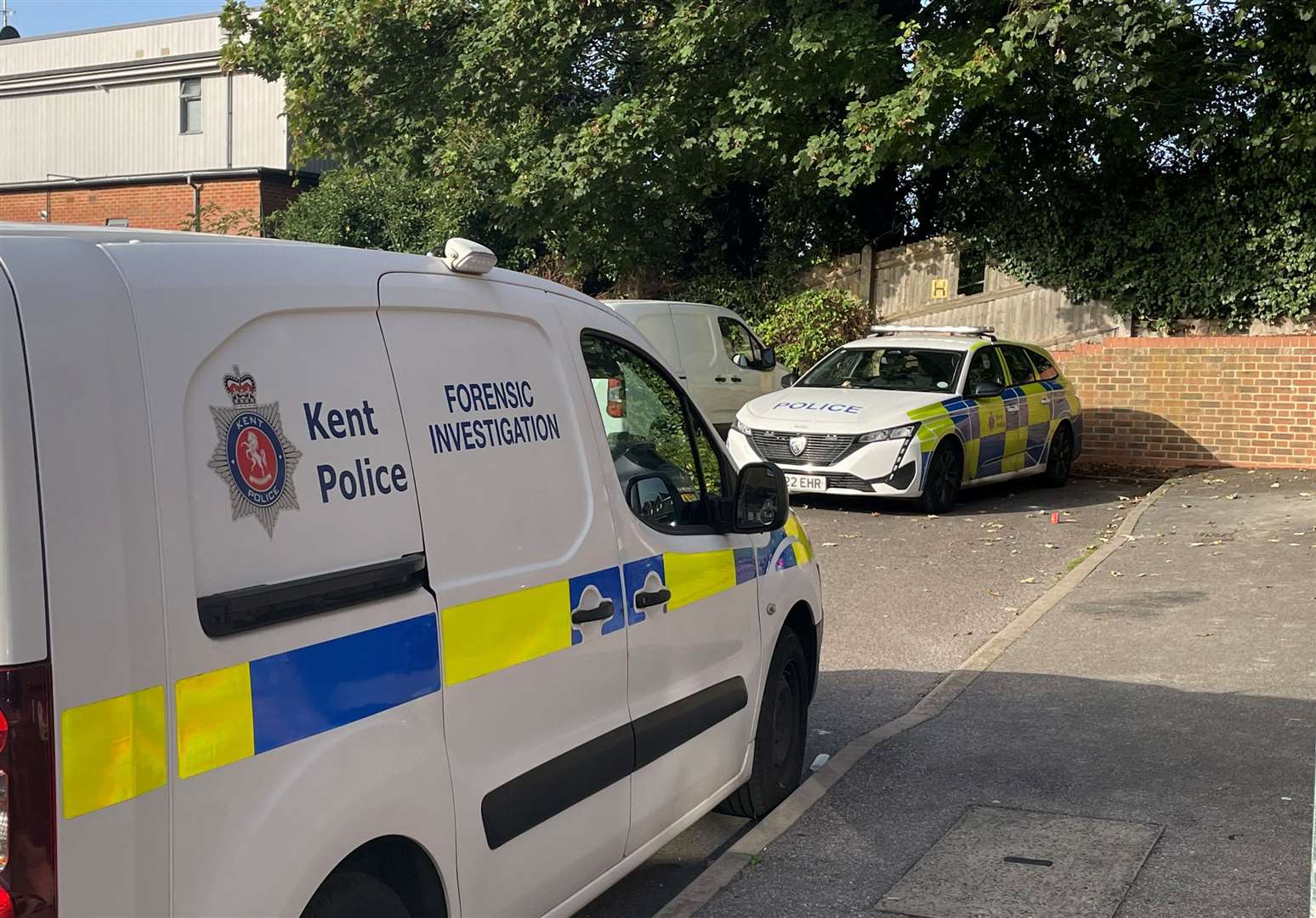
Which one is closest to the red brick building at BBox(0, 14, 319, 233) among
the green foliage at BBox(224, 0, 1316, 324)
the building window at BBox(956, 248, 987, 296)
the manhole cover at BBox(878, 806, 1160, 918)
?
the green foliage at BBox(224, 0, 1316, 324)

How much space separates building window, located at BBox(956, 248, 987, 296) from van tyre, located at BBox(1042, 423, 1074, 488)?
458 centimetres

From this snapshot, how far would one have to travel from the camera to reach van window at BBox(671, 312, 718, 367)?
56.8 ft

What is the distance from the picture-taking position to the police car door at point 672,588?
4.00 metres

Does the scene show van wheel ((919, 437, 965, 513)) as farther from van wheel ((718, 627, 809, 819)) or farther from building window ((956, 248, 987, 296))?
van wheel ((718, 627, 809, 819))

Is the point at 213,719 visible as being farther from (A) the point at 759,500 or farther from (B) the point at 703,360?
(B) the point at 703,360

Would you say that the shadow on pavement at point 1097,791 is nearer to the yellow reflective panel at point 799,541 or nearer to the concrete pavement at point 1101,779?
the concrete pavement at point 1101,779

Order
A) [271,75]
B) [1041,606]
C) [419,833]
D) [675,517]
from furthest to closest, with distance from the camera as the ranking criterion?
[271,75] → [1041,606] → [675,517] → [419,833]

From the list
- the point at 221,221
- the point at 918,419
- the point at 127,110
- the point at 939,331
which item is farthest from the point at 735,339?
the point at 127,110

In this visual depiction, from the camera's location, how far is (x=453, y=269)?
354 cm

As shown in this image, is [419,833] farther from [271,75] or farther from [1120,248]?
[271,75]

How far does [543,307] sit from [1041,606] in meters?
5.89

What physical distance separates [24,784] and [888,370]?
490 inches

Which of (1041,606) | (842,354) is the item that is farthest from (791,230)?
(1041,606)

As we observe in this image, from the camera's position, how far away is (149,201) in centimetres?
3481
